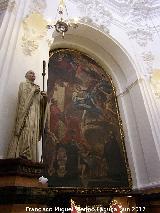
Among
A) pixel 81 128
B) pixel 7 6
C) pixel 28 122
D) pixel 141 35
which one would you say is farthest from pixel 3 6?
pixel 141 35

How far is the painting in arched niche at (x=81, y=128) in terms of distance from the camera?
20.5 ft

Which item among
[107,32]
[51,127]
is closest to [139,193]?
[51,127]

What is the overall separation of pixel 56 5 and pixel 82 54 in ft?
5.98

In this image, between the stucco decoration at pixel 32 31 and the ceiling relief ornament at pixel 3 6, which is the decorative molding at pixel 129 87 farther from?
the ceiling relief ornament at pixel 3 6

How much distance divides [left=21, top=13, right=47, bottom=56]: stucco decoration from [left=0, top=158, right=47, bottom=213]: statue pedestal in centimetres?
298

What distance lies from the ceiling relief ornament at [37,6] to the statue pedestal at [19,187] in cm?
451

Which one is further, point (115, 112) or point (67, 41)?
point (67, 41)

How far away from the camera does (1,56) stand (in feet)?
18.0

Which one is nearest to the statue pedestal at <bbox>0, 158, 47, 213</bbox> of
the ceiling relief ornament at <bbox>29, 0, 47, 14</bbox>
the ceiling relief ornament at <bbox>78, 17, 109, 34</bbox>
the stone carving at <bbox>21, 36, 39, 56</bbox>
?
the stone carving at <bbox>21, 36, 39, 56</bbox>

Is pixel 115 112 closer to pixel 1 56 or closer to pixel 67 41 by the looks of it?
pixel 67 41

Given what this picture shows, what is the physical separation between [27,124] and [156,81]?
186 inches

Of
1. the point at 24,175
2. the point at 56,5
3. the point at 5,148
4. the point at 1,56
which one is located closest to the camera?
the point at 24,175

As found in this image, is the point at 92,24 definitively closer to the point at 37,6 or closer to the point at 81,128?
the point at 37,6

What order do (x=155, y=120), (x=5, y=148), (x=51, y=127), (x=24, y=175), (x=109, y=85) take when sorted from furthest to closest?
(x=109, y=85)
(x=155, y=120)
(x=51, y=127)
(x=5, y=148)
(x=24, y=175)
